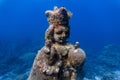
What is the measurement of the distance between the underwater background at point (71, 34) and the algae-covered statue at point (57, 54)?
51.2 feet

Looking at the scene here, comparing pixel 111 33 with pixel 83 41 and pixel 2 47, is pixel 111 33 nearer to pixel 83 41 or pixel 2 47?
pixel 83 41

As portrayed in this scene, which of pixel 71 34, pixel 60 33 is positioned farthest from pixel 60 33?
pixel 71 34

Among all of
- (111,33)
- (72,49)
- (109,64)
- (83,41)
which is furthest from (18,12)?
(72,49)

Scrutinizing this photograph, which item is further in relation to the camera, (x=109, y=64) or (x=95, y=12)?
(x=95, y=12)

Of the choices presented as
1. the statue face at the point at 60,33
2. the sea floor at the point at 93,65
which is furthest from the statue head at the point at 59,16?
the sea floor at the point at 93,65

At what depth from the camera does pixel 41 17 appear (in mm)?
29750

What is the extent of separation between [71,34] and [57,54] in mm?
22349

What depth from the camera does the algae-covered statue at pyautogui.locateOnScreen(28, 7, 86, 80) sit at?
4.95 m

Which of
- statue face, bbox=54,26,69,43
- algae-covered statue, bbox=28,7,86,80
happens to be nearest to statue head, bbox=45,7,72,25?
algae-covered statue, bbox=28,7,86,80

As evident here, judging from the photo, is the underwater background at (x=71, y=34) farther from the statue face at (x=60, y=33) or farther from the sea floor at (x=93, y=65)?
the statue face at (x=60, y=33)

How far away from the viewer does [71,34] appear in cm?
2734

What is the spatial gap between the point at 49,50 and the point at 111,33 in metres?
23.9

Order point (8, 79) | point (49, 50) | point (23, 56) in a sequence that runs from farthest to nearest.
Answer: point (23, 56) → point (8, 79) → point (49, 50)

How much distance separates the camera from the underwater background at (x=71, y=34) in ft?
74.9
